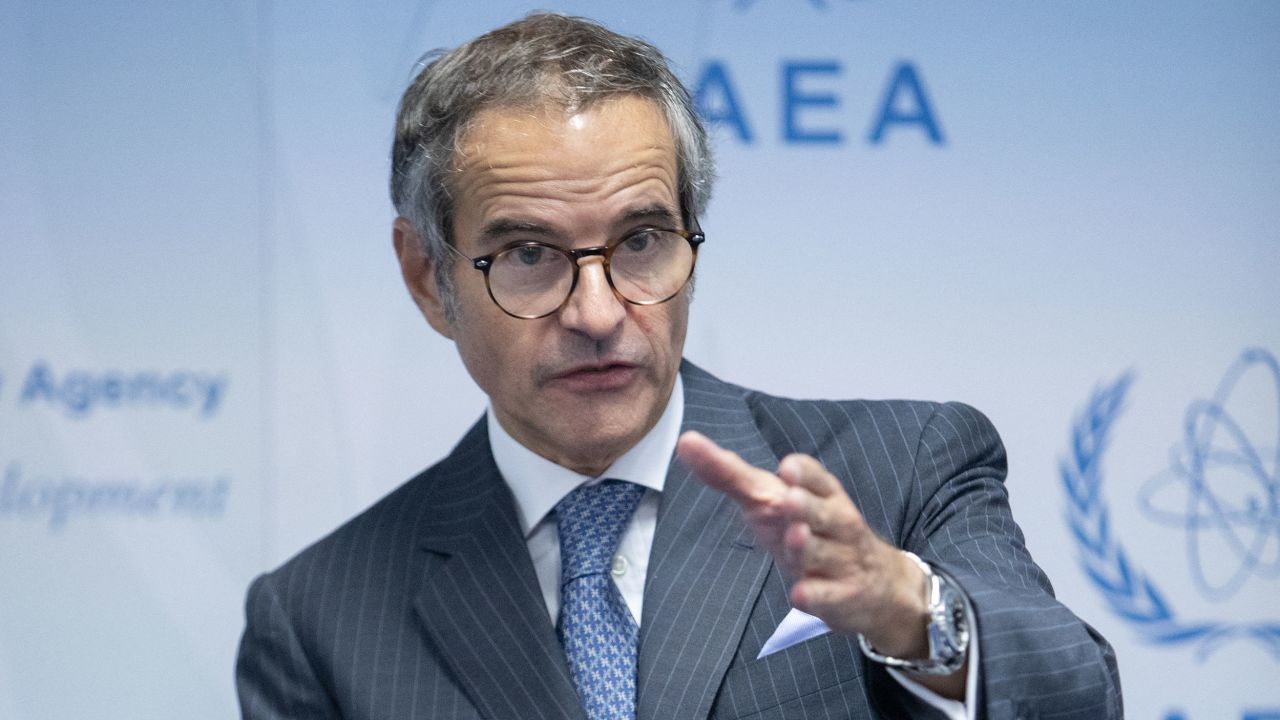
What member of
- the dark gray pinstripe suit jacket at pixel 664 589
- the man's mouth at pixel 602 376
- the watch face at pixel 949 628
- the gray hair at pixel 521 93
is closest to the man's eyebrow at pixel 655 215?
the gray hair at pixel 521 93

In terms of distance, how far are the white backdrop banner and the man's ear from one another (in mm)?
586

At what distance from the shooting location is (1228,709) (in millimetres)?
2766

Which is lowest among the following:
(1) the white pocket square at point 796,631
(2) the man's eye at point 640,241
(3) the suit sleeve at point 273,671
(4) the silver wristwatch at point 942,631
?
(3) the suit sleeve at point 273,671

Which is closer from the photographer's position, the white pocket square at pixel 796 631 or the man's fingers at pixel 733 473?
the man's fingers at pixel 733 473

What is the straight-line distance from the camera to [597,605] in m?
1.92

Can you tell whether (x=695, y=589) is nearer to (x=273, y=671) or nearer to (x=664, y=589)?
(x=664, y=589)

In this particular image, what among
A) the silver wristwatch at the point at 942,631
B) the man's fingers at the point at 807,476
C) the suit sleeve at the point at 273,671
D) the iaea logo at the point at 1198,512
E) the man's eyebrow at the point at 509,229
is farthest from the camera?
the iaea logo at the point at 1198,512

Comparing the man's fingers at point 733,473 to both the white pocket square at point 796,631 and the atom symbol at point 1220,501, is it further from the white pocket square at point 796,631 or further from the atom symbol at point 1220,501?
the atom symbol at point 1220,501

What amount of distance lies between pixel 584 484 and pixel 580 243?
39 cm

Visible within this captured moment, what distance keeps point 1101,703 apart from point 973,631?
0.75 feet

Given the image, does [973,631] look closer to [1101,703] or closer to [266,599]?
[1101,703]

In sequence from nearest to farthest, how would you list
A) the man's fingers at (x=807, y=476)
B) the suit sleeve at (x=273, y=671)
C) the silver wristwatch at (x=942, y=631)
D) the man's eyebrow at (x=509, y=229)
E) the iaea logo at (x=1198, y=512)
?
the man's fingers at (x=807, y=476) → the silver wristwatch at (x=942, y=631) → the man's eyebrow at (x=509, y=229) → the suit sleeve at (x=273, y=671) → the iaea logo at (x=1198, y=512)

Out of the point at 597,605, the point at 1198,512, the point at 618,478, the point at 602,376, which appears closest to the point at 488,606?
the point at 597,605

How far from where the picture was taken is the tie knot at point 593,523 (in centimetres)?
196
